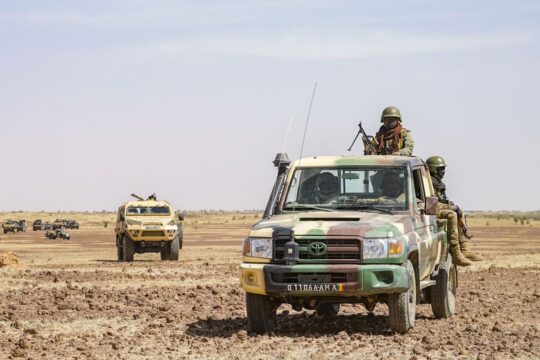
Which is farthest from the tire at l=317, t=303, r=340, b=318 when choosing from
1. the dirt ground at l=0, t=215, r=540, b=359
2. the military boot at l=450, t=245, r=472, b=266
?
the military boot at l=450, t=245, r=472, b=266

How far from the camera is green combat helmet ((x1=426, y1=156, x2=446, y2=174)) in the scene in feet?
58.7

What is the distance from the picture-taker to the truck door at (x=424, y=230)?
13.5m

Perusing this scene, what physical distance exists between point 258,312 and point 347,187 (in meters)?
2.02

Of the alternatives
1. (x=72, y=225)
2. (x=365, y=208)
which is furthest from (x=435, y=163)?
(x=72, y=225)

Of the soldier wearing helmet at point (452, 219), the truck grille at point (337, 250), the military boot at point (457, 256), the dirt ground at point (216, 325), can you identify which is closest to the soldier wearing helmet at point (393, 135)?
the soldier wearing helmet at point (452, 219)

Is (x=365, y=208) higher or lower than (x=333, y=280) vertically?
higher

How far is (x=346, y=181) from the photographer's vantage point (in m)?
14.1

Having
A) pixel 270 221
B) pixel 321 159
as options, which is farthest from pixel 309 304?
pixel 321 159

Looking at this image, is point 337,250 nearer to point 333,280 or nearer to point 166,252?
point 333,280

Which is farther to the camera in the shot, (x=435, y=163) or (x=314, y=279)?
(x=435, y=163)

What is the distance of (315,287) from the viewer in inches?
489

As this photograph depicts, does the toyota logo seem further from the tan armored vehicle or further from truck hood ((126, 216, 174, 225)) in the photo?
truck hood ((126, 216, 174, 225))

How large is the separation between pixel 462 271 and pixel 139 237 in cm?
1124

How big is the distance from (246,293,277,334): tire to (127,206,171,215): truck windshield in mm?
22187
